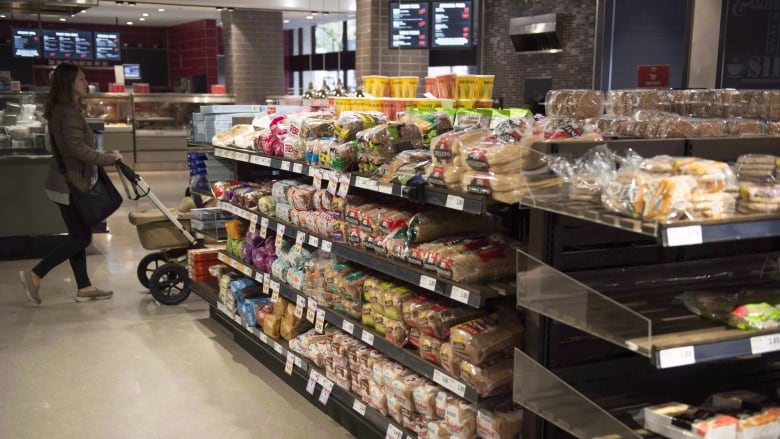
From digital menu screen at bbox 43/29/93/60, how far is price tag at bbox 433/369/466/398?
1694cm

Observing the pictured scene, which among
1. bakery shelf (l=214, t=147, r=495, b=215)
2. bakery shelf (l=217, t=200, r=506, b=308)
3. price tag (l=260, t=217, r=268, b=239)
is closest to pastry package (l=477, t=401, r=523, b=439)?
bakery shelf (l=217, t=200, r=506, b=308)

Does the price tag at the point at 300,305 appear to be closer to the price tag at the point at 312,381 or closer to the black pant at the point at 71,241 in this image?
the price tag at the point at 312,381

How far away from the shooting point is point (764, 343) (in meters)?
2.19

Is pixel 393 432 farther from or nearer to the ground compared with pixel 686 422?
nearer to the ground

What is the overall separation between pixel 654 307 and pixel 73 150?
15.6ft

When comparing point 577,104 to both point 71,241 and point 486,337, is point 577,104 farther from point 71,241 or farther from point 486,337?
point 71,241

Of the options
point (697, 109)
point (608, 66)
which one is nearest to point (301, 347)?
point (697, 109)

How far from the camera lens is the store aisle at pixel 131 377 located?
13.0 ft

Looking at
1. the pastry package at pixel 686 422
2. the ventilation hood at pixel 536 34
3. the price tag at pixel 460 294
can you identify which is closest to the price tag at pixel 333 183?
the price tag at pixel 460 294

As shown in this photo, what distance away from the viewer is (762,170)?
2432 millimetres

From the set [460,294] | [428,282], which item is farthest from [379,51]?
[460,294]

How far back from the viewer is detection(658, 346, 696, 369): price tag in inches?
80.8

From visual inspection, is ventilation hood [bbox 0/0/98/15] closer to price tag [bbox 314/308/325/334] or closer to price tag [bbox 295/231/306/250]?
price tag [bbox 295/231/306/250]

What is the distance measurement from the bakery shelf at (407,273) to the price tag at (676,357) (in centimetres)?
79
